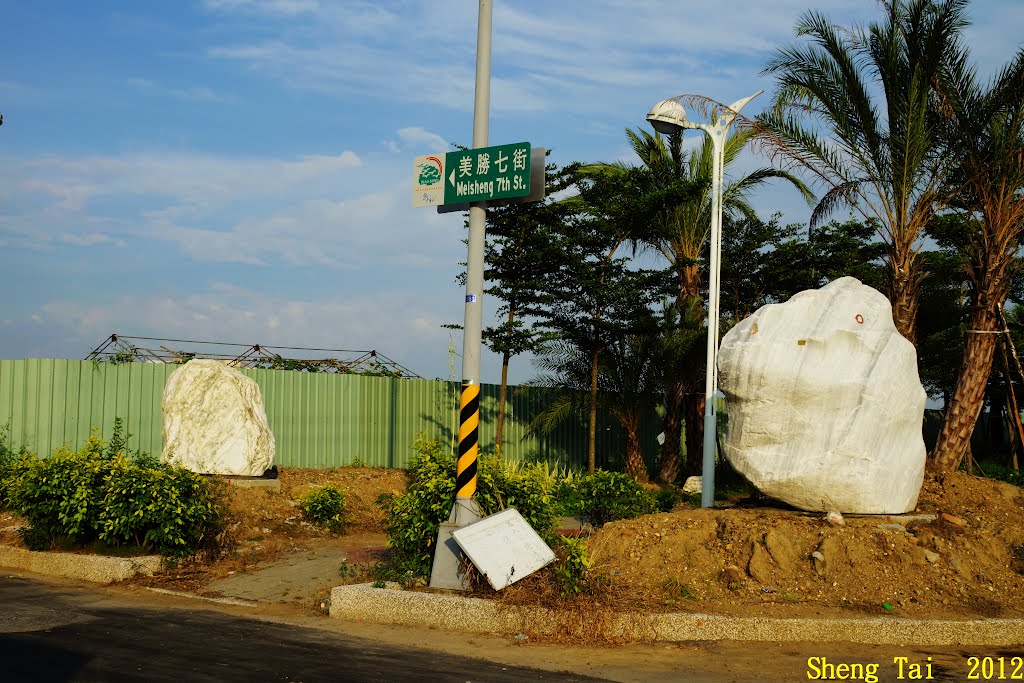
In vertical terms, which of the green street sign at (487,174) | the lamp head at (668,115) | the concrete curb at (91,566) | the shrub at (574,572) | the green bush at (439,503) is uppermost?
the lamp head at (668,115)

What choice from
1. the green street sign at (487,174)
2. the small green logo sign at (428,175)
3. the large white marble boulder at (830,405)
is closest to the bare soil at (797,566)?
the large white marble boulder at (830,405)

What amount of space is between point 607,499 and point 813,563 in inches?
137

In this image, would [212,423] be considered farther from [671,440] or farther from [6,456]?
[671,440]

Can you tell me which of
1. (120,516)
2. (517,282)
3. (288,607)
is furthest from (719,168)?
(120,516)

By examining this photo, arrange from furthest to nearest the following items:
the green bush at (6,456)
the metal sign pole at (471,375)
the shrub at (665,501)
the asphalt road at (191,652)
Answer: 1. the green bush at (6,456)
2. the shrub at (665,501)
3. the metal sign pole at (471,375)
4. the asphalt road at (191,652)

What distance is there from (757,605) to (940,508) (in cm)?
400

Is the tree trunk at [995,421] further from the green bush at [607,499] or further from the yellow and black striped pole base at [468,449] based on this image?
the yellow and black striped pole base at [468,449]

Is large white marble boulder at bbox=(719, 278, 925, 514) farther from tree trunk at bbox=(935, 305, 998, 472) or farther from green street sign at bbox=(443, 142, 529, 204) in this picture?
tree trunk at bbox=(935, 305, 998, 472)

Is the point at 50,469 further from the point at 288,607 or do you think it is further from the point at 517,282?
the point at 517,282

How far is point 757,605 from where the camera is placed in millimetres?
8375

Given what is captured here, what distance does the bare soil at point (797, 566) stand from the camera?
27.5 ft

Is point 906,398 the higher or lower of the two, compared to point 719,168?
lower

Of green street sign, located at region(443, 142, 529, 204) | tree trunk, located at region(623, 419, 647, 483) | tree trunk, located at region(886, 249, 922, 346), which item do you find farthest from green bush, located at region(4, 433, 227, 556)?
tree trunk, located at region(623, 419, 647, 483)

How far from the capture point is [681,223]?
847 inches
